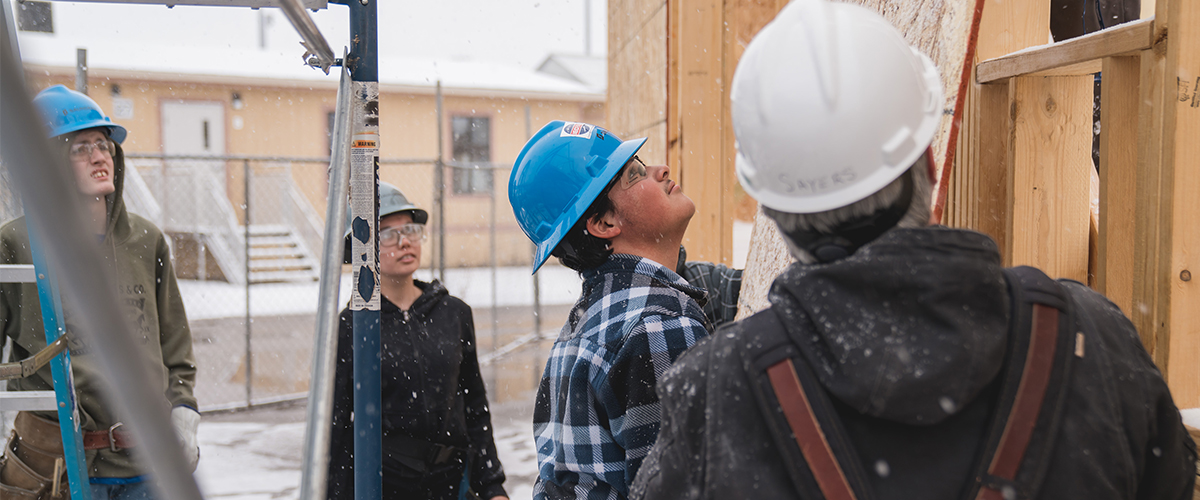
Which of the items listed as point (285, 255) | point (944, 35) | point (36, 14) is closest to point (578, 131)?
point (944, 35)

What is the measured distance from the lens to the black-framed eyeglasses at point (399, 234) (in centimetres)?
329

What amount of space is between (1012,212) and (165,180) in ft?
54.7

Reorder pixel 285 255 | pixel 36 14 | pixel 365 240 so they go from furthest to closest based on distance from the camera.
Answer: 1. pixel 285 255
2. pixel 36 14
3. pixel 365 240

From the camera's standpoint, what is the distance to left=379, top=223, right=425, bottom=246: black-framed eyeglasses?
3293 mm

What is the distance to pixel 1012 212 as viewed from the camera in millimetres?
2164

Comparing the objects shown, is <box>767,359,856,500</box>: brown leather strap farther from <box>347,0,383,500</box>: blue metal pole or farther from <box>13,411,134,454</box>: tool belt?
<box>13,411,134,454</box>: tool belt

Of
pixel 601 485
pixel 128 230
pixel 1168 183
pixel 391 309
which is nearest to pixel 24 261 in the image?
pixel 128 230

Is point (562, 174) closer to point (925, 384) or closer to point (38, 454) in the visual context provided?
point (925, 384)

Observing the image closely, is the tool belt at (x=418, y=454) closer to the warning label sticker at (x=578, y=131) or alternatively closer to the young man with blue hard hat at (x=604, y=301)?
the young man with blue hard hat at (x=604, y=301)

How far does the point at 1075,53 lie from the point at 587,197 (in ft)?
4.22

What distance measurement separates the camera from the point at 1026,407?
882 millimetres

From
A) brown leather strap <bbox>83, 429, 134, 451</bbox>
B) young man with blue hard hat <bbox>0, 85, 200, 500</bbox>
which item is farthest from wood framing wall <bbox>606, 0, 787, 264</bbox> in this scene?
brown leather strap <bbox>83, 429, 134, 451</bbox>

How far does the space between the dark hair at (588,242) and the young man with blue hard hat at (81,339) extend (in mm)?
1893

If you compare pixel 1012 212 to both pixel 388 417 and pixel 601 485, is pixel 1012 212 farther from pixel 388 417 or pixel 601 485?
pixel 388 417
